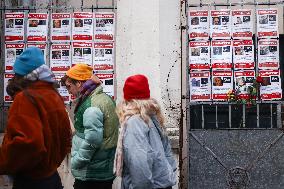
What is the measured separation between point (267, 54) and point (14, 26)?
336cm

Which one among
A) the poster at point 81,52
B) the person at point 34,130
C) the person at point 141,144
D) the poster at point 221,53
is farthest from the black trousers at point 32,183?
the poster at point 221,53

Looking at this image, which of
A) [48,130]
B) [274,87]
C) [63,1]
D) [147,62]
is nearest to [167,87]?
[147,62]

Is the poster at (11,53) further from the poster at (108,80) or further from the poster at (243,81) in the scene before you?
the poster at (243,81)

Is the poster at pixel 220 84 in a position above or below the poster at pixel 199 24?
below

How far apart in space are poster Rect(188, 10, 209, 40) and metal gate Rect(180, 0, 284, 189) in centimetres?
9

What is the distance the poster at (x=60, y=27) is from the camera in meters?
7.45

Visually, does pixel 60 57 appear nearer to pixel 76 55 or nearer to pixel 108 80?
pixel 76 55

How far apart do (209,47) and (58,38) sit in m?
2.00

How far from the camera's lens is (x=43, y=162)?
3854 mm

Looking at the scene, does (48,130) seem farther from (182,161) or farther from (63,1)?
(63,1)

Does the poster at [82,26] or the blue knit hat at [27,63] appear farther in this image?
the poster at [82,26]

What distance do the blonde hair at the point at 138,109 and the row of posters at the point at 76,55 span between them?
108 inches

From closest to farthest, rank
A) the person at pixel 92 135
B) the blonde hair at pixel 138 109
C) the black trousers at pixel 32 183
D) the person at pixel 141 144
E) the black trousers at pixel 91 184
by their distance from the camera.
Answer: the black trousers at pixel 32 183 < the person at pixel 141 144 < the blonde hair at pixel 138 109 < the person at pixel 92 135 < the black trousers at pixel 91 184

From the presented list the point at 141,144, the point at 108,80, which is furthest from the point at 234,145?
the point at 141,144
